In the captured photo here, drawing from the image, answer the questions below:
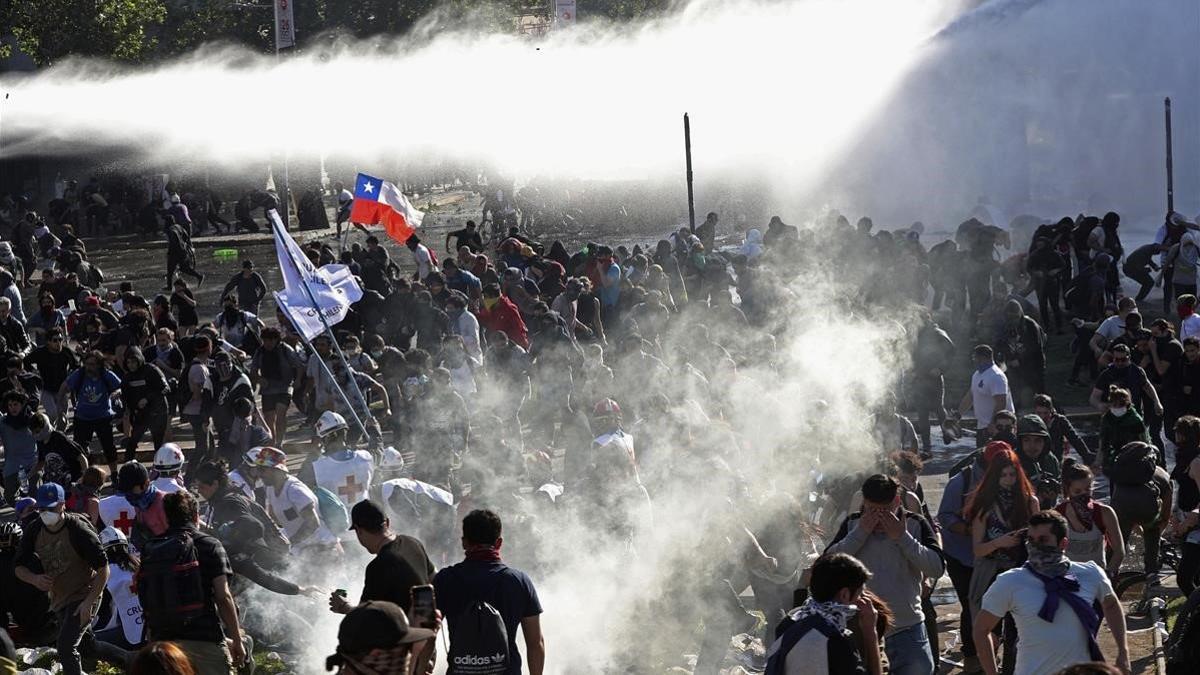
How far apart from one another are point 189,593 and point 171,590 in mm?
71

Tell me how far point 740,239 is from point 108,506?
2173cm

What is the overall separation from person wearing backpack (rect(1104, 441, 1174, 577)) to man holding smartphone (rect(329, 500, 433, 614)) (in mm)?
4978

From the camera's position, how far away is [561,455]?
15.4m

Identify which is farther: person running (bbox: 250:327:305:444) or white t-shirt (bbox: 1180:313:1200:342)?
person running (bbox: 250:327:305:444)

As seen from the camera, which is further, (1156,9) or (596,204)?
(596,204)

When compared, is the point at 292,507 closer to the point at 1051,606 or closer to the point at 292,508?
the point at 292,508

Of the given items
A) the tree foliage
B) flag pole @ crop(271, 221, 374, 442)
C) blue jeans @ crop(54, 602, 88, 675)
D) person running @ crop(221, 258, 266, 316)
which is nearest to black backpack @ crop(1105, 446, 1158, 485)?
blue jeans @ crop(54, 602, 88, 675)

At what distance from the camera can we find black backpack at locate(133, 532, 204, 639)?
711 cm

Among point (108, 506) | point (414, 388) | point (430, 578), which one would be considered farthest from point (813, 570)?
point (414, 388)

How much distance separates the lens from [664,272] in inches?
773

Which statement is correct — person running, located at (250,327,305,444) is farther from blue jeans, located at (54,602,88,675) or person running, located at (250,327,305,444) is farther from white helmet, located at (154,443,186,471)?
blue jeans, located at (54,602,88,675)

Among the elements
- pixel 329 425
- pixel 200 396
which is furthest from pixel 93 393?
pixel 329 425

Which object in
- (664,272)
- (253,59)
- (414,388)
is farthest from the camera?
(253,59)

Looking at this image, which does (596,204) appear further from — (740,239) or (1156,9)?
(1156,9)
